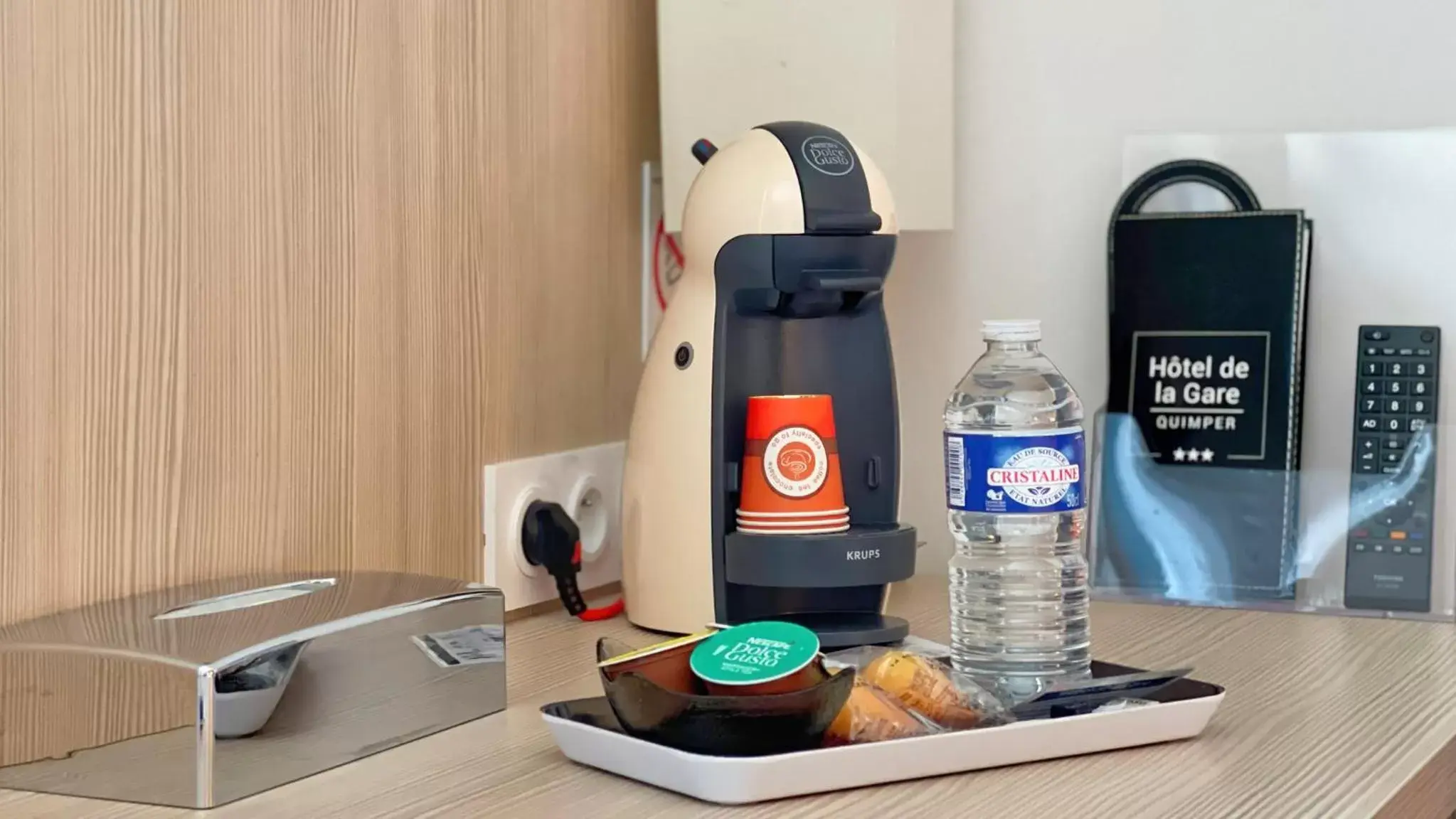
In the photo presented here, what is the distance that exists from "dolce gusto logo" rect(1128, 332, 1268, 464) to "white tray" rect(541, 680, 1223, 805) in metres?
0.40

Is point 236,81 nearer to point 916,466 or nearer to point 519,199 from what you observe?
point 519,199

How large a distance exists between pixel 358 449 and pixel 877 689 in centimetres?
40

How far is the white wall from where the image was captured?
3.92 ft

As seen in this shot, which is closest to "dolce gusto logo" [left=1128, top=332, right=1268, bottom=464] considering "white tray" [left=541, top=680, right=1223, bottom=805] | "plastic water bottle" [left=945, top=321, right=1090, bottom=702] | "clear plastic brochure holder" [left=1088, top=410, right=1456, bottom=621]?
"clear plastic brochure holder" [left=1088, top=410, right=1456, bottom=621]

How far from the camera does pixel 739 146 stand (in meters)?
1.06

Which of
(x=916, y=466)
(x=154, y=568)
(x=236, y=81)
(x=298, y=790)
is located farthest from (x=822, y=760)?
(x=916, y=466)

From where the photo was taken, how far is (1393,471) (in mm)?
1139

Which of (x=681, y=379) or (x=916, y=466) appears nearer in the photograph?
(x=681, y=379)

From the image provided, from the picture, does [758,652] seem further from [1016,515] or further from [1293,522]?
[1293,522]

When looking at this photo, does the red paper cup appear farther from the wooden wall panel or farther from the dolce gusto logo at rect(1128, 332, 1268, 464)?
the dolce gusto logo at rect(1128, 332, 1268, 464)

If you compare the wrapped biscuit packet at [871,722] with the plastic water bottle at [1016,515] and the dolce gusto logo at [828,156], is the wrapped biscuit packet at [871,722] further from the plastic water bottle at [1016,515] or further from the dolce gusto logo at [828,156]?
the dolce gusto logo at [828,156]

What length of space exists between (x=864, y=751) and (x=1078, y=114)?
0.74 meters

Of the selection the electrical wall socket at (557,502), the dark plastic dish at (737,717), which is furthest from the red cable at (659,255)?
the dark plastic dish at (737,717)

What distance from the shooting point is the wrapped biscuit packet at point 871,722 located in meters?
0.75
